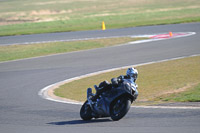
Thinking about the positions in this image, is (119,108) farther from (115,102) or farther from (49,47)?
(49,47)

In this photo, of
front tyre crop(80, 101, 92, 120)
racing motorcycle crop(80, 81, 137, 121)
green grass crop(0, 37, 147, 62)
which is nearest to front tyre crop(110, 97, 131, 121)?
racing motorcycle crop(80, 81, 137, 121)

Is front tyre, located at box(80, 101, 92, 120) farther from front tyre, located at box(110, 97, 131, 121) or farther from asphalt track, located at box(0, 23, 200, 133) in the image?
front tyre, located at box(110, 97, 131, 121)

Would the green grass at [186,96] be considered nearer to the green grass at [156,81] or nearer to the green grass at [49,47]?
the green grass at [156,81]

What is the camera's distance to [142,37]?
29.1 m

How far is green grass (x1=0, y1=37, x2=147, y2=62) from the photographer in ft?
82.7

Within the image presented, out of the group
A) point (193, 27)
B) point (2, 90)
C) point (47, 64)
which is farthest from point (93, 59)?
point (193, 27)

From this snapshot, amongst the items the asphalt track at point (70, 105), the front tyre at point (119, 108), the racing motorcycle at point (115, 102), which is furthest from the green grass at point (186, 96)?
the front tyre at point (119, 108)

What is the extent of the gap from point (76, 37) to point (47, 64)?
11.8 meters

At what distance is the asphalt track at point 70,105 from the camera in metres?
7.83

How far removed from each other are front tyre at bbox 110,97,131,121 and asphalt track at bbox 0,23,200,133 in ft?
0.48

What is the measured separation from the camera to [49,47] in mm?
27422

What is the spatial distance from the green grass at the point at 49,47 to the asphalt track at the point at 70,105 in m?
2.01

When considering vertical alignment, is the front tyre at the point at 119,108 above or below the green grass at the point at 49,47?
above

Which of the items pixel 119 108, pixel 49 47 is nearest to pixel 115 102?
pixel 119 108
